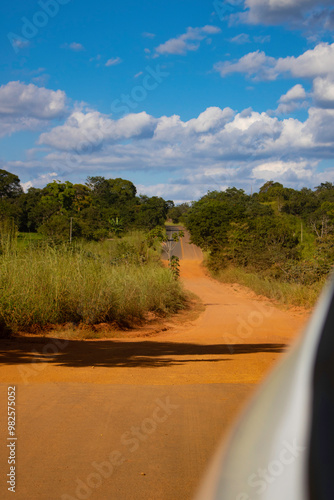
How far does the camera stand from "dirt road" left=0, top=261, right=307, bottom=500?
124 inches

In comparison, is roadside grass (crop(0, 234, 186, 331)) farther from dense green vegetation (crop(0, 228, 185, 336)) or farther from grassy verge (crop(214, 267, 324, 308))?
grassy verge (crop(214, 267, 324, 308))

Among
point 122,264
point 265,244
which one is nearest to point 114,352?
point 122,264

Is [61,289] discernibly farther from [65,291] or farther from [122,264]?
[122,264]

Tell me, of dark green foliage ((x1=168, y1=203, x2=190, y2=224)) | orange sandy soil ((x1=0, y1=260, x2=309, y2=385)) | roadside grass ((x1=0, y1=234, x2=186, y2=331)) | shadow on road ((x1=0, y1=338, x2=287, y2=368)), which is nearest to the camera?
orange sandy soil ((x1=0, y1=260, x2=309, y2=385))

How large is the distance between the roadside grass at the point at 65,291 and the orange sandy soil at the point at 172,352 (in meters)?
0.81

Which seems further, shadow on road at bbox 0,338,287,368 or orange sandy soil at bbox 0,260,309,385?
shadow on road at bbox 0,338,287,368

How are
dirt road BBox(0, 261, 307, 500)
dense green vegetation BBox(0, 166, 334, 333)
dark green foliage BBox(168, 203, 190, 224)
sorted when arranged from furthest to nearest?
dark green foliage BBox(168, 203, 190, 224) < dense green vegetation BBox(0, 166, 334, 333) < dirt road BBox(0, 261, 307, 500)

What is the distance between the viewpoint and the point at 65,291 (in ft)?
40.0

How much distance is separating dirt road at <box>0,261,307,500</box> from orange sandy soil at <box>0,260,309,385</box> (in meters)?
0.02

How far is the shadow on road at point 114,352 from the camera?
25.0 ft

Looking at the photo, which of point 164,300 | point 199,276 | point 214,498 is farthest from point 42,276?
point 199,276

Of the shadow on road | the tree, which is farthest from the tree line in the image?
the tree

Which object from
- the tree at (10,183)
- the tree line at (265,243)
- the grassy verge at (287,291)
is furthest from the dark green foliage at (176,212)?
the grassy verge at (287,291)

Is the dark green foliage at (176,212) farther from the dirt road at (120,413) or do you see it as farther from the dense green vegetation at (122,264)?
the dirt road at (120,413)
